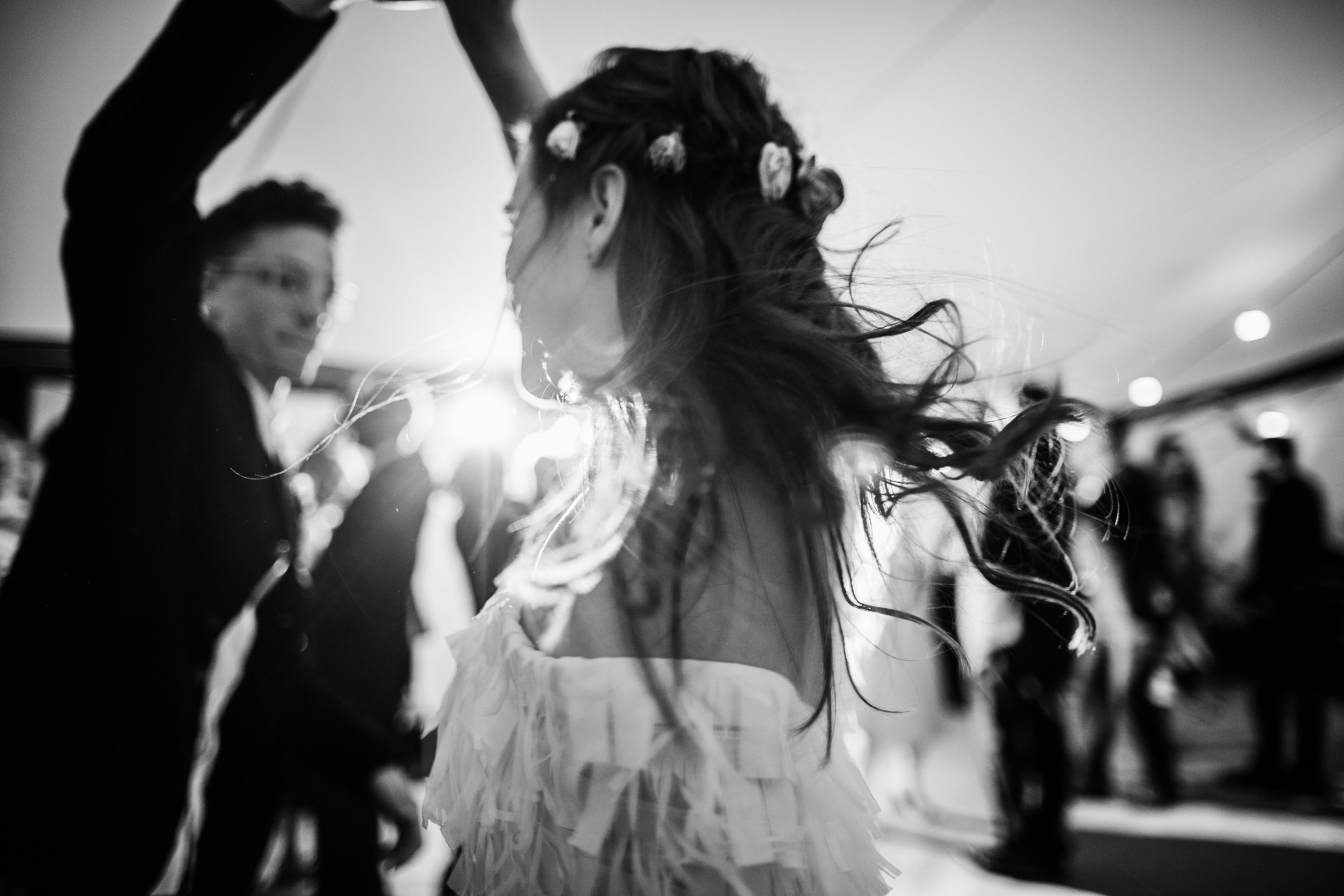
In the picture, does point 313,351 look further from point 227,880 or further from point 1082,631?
point 1082,631

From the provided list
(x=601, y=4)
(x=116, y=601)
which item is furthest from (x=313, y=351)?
(x=601, y=4)

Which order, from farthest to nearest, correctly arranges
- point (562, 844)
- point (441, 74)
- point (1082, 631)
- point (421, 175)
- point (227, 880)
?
point (421, 175) < point (441, 74) < point (227, 880) < point (1082, 631) < point (562, 844)

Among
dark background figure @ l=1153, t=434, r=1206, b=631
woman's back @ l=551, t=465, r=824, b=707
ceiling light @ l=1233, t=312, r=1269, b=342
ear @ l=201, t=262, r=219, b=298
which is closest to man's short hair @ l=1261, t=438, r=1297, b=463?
dark background figure @ l=1153, t=434, r=1206, b=631

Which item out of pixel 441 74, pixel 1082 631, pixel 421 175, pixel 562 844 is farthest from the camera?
pixel 421 175

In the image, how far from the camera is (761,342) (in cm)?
75

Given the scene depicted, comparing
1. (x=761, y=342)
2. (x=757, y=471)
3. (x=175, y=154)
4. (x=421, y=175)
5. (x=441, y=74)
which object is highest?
(x=441, y=74)

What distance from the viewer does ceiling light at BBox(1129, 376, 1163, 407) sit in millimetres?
1534

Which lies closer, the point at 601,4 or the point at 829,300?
the point at 829,300

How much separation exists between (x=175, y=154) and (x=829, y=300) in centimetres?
93

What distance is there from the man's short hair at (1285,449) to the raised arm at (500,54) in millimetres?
3376

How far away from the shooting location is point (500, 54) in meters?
1.09

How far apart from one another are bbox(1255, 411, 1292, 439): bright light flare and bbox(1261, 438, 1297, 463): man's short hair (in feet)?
0.06

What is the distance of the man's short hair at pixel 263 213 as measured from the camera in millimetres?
1082

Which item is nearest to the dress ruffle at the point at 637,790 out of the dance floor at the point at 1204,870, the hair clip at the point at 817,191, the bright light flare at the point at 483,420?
the hair clip at the point at 817,191
